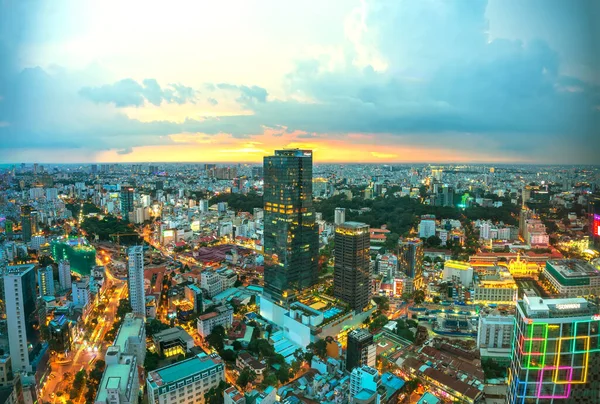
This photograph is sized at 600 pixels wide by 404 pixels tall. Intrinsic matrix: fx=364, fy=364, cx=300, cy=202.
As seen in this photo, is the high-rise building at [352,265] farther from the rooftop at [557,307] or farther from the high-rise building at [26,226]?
the high-rise building at [26,226]

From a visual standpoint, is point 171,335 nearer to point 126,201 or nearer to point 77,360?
point 77,360

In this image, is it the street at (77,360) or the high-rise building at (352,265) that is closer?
the street at (77,360)

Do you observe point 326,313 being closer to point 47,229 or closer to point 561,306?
point 561,306

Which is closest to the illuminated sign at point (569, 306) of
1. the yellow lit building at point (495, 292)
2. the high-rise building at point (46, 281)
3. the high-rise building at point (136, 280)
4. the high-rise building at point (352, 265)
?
the high-rise building at point (352, 265)

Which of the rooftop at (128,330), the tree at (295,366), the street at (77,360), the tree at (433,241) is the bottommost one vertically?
the street at (77,360)

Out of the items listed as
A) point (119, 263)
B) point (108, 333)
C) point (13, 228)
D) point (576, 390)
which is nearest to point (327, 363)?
point (576, 390)

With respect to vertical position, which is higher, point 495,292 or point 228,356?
point 495,292

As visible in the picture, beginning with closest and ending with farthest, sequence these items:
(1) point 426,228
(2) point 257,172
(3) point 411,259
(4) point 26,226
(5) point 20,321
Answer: (5) point 20,321 < (3) point 411,259 < (4) point 26,226 < (1) point 426,228 < (2) point 257,172

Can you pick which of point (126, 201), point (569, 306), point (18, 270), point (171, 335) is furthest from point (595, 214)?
point (126, 201)
